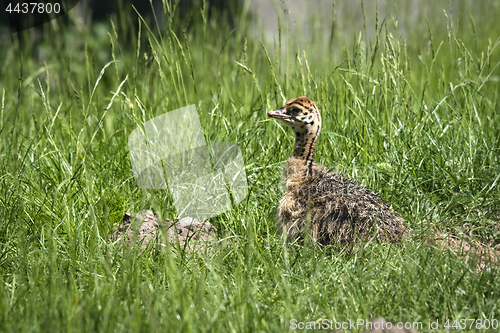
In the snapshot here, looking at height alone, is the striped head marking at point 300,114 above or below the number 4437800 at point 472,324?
above

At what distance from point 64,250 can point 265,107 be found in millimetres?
2059

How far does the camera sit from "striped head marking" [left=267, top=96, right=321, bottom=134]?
303 centimetres

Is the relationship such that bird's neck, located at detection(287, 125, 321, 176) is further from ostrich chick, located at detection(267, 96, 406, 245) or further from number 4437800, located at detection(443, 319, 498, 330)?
number 4437800, located at detection(443, 319, 498, 330)

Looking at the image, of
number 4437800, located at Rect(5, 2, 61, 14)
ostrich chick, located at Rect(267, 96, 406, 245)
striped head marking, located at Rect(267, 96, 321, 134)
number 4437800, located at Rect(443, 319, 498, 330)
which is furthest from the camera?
number 4437800, located at Rect(5, 2, 61, 14)

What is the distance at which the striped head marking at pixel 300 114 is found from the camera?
9.94ft

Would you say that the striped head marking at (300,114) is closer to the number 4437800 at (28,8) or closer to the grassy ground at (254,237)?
the grassy ground at (254,237)

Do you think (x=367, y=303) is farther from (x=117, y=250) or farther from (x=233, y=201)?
(x=117, y=250)

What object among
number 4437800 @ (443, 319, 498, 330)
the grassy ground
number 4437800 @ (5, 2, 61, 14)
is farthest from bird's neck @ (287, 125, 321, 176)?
number 4437800 @ (5, 2, 61, 14)

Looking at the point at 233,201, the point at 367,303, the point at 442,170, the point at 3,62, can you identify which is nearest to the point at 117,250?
the point at 233,201

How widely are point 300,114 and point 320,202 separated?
617mm

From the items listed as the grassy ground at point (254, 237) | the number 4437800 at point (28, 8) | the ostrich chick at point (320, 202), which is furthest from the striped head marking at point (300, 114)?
the number 4437800 at point (28, 8)

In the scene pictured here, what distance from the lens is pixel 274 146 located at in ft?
12.1

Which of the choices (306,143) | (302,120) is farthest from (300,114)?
(306,143)

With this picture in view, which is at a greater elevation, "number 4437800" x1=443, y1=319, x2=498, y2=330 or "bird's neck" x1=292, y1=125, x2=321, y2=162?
"bird's neck" x1=292, y1=125, x2=321, y2=162
